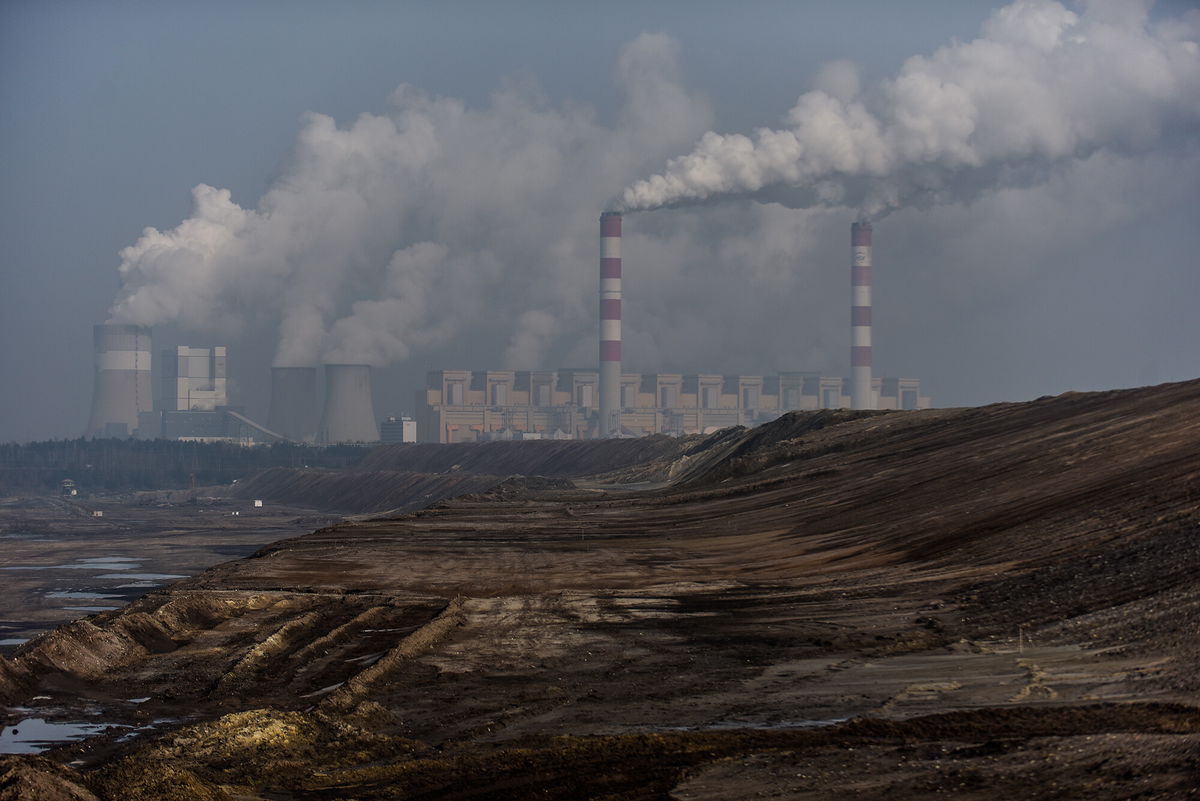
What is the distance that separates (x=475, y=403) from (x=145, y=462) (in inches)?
1461

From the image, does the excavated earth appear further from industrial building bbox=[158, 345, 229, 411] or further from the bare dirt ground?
industrial building bbox=[158, 345, 229, 411]

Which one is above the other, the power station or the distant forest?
the power station

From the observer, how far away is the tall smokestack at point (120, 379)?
6348 inches

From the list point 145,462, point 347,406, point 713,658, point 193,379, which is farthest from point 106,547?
point 193,379

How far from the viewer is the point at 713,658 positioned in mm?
18781

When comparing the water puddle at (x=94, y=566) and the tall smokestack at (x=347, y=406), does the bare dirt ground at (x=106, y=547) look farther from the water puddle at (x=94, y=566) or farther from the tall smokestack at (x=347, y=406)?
the tall smokestack at (x=347, y=406)

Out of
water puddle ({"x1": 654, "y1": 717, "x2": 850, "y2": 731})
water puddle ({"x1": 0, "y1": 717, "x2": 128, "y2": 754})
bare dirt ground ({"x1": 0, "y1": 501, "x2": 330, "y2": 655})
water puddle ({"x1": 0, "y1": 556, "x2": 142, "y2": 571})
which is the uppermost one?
water puddle ({"x1": 654, "y1": 717, "x2": 850, "y2": 731})

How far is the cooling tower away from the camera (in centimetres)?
15812

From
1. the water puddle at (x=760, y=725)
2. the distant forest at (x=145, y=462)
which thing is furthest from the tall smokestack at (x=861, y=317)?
the water puddle at (x=760, y=725)

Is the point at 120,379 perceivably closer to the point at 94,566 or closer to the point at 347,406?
the point at 347,406

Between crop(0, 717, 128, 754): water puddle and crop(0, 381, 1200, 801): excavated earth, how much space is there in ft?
1.16

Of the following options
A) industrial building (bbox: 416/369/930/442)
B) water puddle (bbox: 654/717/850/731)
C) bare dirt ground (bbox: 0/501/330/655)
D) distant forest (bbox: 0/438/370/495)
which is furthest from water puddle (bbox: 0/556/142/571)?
industrial building (bbox: 416/369/930/442)

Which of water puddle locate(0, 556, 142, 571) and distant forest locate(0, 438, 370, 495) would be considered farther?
distant forest locate(0, 438, 370, 495)

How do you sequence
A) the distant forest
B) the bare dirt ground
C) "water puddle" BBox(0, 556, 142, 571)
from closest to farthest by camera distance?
1. the bare dirt ground
2. "water puddle" BBox(0, 556, 142, 571)
3. the distant forest
